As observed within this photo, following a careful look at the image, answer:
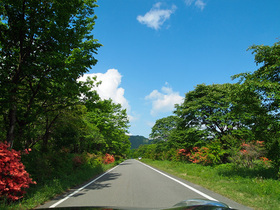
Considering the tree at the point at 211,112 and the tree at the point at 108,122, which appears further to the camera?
the tree at the point at 108,122

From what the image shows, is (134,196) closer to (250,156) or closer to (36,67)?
(36,67)

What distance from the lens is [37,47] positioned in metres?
8.37

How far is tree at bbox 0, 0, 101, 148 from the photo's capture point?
740 cm

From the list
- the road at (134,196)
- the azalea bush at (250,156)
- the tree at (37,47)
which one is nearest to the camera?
the road at (134,196)

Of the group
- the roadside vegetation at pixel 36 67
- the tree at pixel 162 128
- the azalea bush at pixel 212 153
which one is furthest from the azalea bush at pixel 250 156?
the tree at pixel 162 128

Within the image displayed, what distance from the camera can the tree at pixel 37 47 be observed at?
24.3 ft

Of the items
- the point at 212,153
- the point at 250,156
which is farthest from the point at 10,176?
the point at 212,153

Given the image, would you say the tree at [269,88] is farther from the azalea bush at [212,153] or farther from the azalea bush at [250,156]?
the azalea bush at [212,153]


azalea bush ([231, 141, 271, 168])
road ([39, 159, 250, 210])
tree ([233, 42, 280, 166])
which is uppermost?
tree ([233, 42, 280, 166])

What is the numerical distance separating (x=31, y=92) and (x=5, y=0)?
4596mm

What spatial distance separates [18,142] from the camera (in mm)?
9820

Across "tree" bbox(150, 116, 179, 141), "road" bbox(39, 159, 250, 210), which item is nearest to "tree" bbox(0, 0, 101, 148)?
"road" bbox(39, 159, 250, 210)

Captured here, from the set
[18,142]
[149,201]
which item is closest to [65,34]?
[18,142]

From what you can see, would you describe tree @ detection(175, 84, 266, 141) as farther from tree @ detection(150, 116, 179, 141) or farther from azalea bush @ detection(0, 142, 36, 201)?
tree @ detection(150, 116, 179, 141)
